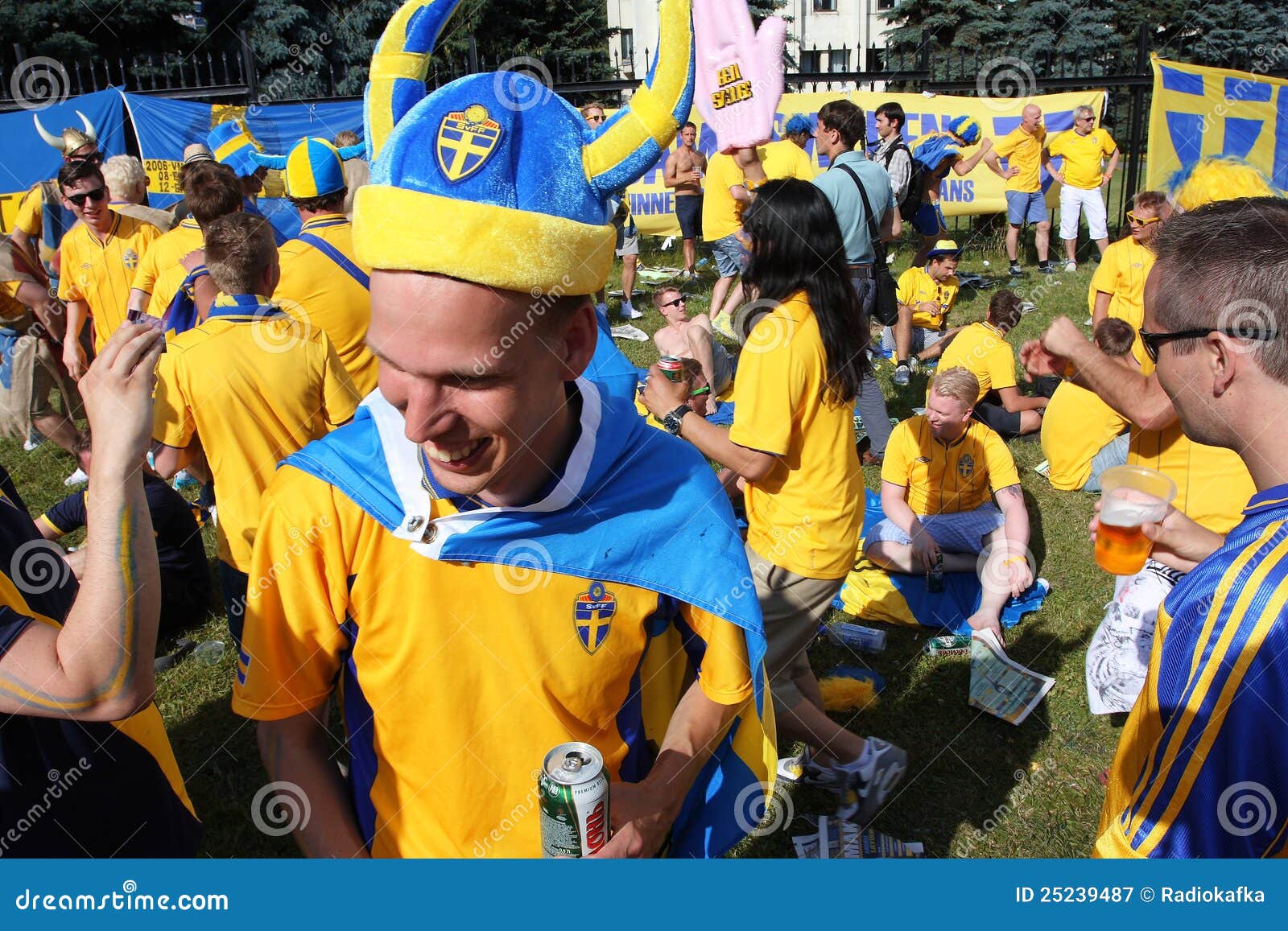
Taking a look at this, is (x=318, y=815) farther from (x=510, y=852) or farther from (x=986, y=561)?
(x=986, y=561)

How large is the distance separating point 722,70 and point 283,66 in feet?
77.2

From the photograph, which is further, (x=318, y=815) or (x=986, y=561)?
(x=986, y=561)

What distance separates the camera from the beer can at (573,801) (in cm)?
142

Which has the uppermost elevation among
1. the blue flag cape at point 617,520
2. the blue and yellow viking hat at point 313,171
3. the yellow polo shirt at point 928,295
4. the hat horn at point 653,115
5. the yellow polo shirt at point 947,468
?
the hat horn at point 653,115

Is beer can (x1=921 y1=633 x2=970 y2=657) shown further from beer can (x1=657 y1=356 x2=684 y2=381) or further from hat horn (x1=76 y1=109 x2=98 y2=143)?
hat horn (x1=76 y1=109 x2=98 y2=143)

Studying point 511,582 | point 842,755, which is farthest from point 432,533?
point 842,755

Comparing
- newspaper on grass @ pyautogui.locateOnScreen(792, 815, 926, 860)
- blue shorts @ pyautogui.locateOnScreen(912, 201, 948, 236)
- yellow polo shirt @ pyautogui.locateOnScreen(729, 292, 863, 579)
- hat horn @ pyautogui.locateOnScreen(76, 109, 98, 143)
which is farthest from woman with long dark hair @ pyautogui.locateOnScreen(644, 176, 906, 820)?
hat horn @ pyautogui.locateOnScreen(76, 109, 98, 143)

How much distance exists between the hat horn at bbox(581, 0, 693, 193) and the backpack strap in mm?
3275

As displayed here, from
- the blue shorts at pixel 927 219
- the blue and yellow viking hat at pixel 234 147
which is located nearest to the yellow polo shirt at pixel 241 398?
the blue and yellow viking hat at pixel 234 147

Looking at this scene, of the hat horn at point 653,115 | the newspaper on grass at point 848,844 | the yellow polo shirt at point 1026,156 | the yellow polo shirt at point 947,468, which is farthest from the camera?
the yellow polo shirt at point 1026,156

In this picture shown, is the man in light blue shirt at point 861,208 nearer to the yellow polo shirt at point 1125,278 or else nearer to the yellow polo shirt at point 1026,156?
the yellow polo shirt at point 1125,278

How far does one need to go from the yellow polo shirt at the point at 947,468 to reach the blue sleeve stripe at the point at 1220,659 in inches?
156

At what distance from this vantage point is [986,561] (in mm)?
5484

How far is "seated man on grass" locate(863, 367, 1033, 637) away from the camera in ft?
17.6
